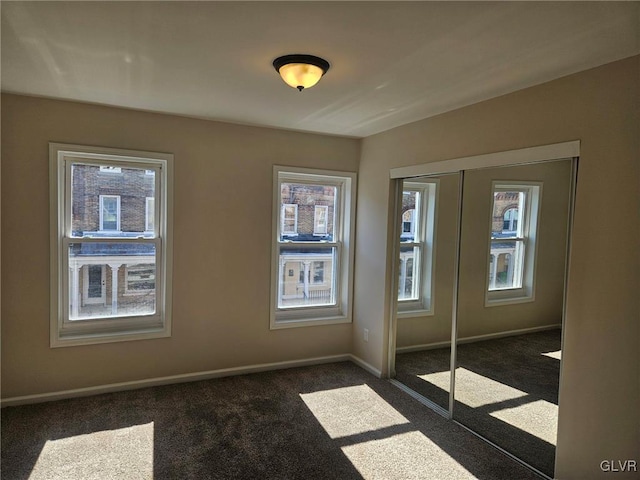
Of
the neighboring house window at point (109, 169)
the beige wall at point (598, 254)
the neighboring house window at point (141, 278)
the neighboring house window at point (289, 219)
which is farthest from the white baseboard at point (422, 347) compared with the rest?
the neighboring house window at point (109, 169)

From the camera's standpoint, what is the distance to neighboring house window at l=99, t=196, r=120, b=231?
3.53m

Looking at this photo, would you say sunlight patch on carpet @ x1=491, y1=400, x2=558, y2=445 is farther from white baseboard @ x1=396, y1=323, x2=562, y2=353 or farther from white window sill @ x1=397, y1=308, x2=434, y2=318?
white window sill @ x1=397, y1=308, x2=434, y2=318

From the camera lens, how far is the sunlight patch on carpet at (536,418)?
2.57m

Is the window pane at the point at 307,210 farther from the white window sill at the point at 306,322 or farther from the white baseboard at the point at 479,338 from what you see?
the white baseboard at the point at 479,338

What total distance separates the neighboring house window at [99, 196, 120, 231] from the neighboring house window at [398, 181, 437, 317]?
264 centimetres

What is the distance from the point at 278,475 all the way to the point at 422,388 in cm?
168

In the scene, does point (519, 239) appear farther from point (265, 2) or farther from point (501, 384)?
point (265, 2)

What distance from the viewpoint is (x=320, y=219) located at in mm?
4477

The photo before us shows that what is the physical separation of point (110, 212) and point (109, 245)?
11.5 inches

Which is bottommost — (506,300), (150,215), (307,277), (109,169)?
(307,277)

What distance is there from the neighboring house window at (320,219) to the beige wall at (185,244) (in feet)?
1.62

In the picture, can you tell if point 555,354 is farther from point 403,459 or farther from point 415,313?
point 415,313

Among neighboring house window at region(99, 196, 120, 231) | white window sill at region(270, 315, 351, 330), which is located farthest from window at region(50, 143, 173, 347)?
white window sill at region(270, 315, 351, 330)

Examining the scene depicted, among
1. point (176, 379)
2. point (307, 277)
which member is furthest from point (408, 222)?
point (176, 379)
